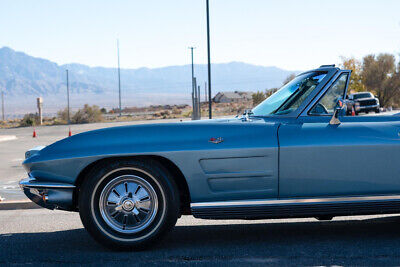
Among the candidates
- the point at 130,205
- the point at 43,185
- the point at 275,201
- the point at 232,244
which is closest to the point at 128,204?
the point at 130,205

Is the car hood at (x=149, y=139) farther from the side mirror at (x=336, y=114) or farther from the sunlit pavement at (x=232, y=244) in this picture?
the sunlit pavement at (x=232, y=244)

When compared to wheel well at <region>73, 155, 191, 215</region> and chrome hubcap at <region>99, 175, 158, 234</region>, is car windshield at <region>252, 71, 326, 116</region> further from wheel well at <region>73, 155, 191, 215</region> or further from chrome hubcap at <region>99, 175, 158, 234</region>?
chrome hubcap at <region>99, 175, 158, 234</region>

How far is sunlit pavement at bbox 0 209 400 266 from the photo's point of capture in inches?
179

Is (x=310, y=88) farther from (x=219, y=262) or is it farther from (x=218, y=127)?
(x=219, y=262)

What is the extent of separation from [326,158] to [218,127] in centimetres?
93

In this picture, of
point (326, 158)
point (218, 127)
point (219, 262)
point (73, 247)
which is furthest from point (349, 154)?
point (73, 247)

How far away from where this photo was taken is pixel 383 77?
8.47 meters

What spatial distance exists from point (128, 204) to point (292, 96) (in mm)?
1826

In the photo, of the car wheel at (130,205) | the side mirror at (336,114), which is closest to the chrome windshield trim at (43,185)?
the car wheel at (130,205)

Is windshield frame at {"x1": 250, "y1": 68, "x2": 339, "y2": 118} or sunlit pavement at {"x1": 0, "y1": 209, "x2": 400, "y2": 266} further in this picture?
windshield frame at {"x1": 250, "y1": 68, "x2": 339, "y2": 118}

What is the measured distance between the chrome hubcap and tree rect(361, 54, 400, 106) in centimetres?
462

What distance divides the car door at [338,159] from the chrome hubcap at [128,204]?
1.09 m

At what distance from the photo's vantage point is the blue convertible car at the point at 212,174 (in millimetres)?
4746

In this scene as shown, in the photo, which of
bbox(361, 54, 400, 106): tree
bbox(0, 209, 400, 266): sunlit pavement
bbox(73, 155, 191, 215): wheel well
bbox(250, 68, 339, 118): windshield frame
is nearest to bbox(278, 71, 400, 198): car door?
bbox(250, 68, 339, 118): windshield frame
